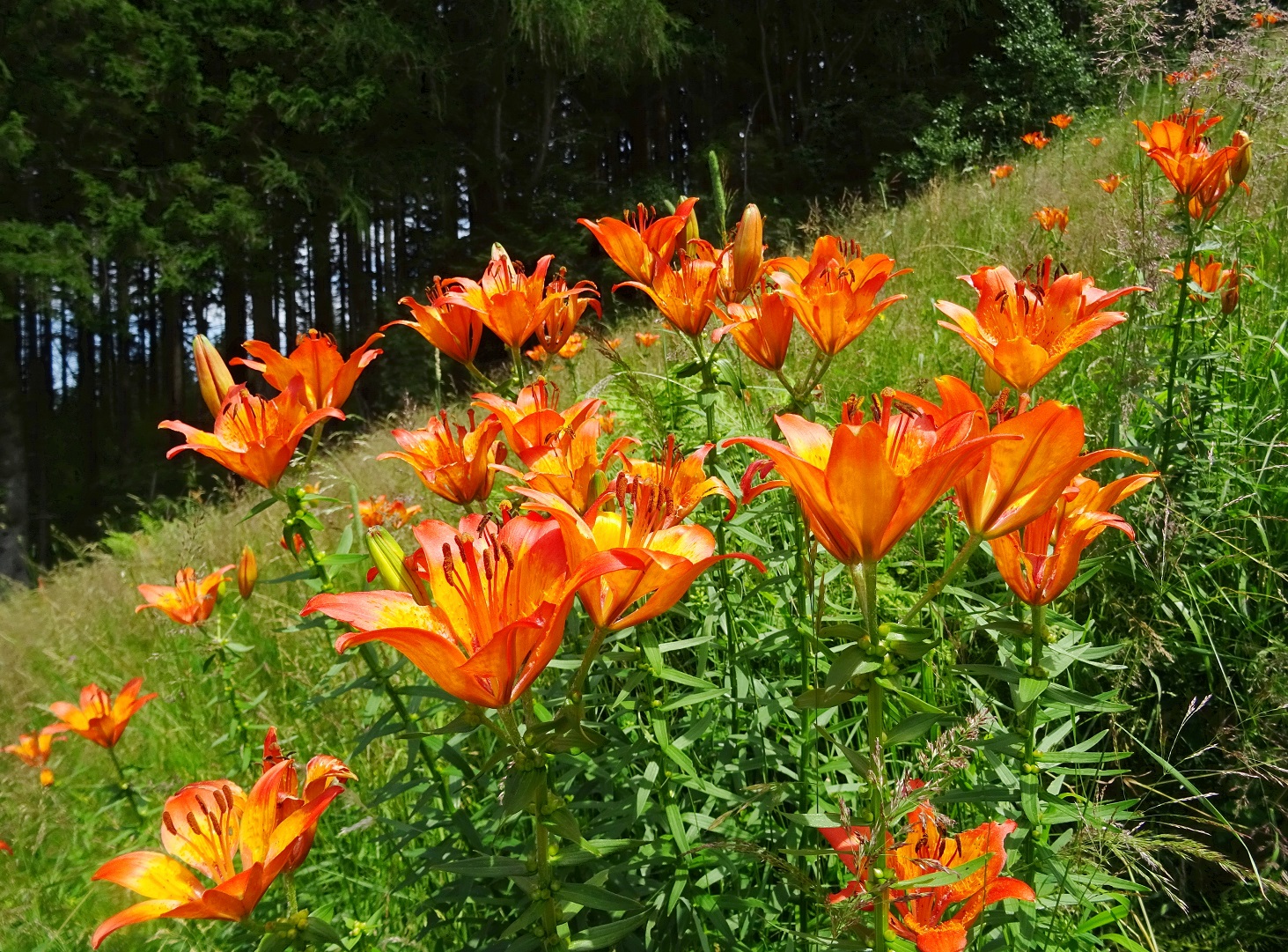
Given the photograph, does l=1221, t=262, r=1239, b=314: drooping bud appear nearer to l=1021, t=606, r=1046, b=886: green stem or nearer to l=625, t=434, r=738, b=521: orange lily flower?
l=1021, t=606, r=1046, b=886: green stem

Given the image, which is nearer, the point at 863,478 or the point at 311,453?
the point at 863,478

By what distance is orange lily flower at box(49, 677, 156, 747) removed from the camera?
1.90 meters

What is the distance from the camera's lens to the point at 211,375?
4.53ft

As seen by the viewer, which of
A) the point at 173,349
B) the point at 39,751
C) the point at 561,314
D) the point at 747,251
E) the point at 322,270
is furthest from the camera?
the point at 173,349

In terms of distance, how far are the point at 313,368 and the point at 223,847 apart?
0.80 metres

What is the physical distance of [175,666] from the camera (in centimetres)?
319

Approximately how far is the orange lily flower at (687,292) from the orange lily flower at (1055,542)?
2.14 ft

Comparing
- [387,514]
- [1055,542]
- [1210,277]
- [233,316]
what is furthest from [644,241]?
[233,316]

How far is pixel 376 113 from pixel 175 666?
9676 millimetres

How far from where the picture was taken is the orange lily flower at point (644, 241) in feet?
4.62

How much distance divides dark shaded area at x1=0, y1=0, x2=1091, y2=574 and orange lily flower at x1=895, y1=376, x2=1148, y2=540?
259 inches

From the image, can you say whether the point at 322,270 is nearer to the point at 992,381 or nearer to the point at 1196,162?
the point at 1196,162

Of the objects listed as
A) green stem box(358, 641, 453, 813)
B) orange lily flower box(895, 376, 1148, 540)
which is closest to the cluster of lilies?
orange lily flower box(895, 376, 1148, 540)

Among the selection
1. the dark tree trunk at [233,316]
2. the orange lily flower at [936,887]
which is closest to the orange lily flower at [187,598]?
the orange lily flower at [936,887]
